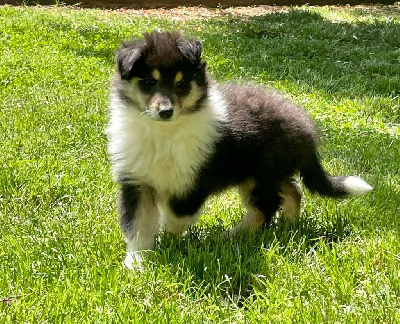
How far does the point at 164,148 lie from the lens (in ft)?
12.0

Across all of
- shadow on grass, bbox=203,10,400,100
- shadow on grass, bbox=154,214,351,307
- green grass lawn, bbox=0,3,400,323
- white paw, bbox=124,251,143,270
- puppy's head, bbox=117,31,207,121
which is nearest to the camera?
green grass lawn, bbox=0,3,400,323

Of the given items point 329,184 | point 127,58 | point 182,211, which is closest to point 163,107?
point 127,58

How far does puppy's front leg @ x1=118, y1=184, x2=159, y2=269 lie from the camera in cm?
361

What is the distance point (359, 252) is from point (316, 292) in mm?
524

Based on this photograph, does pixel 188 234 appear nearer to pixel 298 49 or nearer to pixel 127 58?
pixel 127 58

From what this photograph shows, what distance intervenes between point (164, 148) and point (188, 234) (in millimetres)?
590

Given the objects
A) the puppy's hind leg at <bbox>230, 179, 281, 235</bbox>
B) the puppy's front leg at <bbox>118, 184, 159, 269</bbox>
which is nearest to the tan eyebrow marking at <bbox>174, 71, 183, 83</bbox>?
the puppy's front leg at <bbox>118, 184, 159, 269</bbox>

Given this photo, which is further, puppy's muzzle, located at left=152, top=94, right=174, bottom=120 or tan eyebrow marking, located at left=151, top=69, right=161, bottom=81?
tan eyebrow marking, located at left=151, top=69, right=161, bottom=81

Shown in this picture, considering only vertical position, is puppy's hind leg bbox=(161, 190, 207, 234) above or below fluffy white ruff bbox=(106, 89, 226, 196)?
below

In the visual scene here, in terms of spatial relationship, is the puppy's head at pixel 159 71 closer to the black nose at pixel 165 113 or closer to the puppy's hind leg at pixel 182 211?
the black nose at pixel 165 113

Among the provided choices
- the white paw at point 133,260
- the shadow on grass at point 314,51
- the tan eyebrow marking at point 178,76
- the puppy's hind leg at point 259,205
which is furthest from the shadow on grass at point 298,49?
the white paw at point 133,260

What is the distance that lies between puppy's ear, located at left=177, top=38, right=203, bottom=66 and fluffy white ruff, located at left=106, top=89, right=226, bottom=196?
1.05ft

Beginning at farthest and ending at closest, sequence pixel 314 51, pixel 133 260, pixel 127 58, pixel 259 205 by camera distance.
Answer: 1. pixel 314 51
2. pixel 259 205
3. pixel 127 58
4. pixel 133 260

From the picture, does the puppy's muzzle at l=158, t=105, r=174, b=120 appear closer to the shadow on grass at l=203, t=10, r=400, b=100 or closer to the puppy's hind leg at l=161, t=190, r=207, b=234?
the puppy's hind leg at l=161, t=190, r=207, b=234
